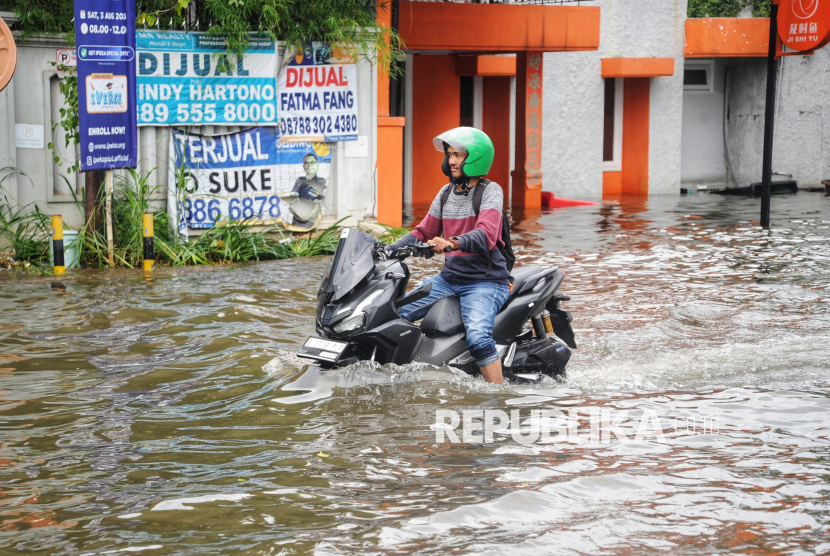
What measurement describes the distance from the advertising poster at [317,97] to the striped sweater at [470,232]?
6.29 m

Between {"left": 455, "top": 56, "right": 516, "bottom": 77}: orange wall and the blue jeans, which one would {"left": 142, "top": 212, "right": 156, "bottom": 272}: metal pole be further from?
{"left": 455, "top": 56, "right": 516, "bottom": 77}: orange wall

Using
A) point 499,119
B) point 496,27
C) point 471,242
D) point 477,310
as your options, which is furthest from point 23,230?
point 499,119

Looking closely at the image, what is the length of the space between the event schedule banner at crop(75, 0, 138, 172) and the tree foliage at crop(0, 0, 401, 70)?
874 millimetres

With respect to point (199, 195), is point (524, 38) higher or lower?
higher

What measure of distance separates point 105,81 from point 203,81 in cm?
158

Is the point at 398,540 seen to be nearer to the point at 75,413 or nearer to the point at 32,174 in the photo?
the point at 75,413

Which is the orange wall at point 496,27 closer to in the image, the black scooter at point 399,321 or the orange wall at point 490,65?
the orange wall at point 490,65

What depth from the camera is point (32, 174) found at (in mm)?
10531

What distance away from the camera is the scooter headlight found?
5305 mm

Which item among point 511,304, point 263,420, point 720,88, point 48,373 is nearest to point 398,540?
point 263,420

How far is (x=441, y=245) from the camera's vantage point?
5309 mm

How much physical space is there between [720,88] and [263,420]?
67.5ft

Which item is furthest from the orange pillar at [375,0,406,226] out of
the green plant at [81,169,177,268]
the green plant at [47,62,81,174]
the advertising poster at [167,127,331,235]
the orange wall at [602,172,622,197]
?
the orange wall at [602,172,622,197]

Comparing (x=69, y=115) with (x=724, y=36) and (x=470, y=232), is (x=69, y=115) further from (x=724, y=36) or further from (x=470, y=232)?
(x=724, y=36)
